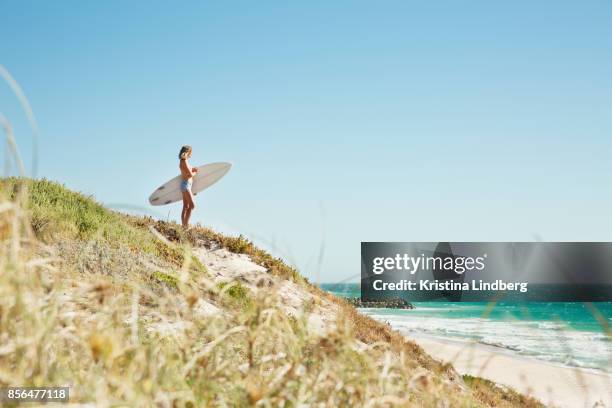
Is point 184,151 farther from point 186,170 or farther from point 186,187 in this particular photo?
point 186,187

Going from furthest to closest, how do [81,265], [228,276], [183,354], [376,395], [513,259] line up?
[513,259] → [228,276] → [81,265] → [183,354] → [376,395]

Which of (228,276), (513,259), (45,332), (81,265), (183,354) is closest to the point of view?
(45,332)

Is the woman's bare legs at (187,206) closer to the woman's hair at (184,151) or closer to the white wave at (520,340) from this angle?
the woman's hair at (184,151)

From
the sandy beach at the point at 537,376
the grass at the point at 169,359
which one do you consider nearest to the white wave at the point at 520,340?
the sandy beach at the point at 537,376

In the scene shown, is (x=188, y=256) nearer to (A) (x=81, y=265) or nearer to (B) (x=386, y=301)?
(A) (x=81, y=265)

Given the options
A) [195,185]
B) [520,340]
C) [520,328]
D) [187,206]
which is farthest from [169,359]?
[520,328]

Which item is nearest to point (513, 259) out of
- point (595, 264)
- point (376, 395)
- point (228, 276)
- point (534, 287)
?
point (595, 264)

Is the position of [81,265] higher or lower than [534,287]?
lower
